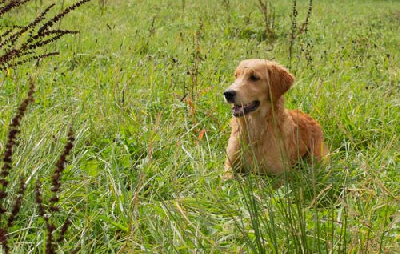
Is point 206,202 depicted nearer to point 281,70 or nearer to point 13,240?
point 13,240

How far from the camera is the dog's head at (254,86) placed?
396 centimetres

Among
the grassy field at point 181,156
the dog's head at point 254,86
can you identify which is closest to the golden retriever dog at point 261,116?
→ the dog's head at point 254,86

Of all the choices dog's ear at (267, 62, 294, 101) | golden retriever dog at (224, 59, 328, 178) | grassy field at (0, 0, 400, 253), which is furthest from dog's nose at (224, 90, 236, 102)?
dog's ear at (267, 62, 294, 101)

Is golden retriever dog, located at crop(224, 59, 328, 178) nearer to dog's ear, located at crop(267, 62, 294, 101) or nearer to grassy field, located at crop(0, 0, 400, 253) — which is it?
dog's ear, located at crop(267, 62, 294, 101)

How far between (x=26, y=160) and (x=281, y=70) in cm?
223

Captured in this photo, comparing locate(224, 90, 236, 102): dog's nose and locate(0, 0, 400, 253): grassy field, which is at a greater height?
locate(224, 90, 236, 102): dog's nose

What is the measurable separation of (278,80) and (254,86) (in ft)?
0.91

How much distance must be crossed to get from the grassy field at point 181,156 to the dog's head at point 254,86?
0.29 metres

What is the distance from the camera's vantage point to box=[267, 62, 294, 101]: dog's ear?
13.9ft

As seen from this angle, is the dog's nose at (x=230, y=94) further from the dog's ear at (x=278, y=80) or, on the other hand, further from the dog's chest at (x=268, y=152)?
the dog's ear at (x=278, y=80)

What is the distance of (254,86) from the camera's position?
410cm

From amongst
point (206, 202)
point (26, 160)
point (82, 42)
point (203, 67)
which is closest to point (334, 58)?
point (203, 67)

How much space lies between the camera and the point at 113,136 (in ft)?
13.3

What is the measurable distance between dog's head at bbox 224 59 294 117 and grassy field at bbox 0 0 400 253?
0.96ft
